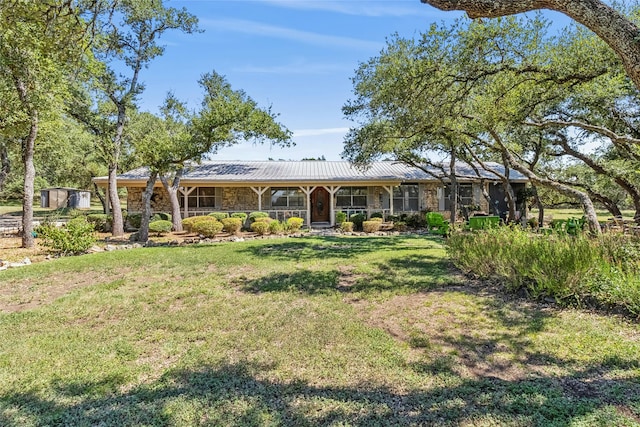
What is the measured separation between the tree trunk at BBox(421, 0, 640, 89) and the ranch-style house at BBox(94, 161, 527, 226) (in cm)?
1507

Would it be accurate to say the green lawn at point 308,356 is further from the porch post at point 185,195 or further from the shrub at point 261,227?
the porch post at point 185,195

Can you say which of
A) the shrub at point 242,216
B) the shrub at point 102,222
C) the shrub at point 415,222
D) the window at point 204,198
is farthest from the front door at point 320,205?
the shrub at point 102,222

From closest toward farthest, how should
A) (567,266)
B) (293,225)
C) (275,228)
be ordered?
(567,266) → (275,228) → (293,225)

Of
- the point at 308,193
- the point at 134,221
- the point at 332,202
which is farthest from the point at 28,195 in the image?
the point at 332,202

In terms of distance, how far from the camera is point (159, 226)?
15859 millimetres

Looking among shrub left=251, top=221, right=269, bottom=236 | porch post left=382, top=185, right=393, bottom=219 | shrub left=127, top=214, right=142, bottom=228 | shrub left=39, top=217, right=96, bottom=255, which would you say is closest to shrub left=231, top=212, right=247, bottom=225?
shrub left=251, top=221, right=269, bottom=236

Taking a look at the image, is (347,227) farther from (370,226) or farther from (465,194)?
(465,194)

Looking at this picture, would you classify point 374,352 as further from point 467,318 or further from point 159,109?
point 159,109

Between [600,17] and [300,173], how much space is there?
17.6 meters

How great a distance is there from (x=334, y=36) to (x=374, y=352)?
8772 millimetres

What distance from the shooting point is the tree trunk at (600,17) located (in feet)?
9.59

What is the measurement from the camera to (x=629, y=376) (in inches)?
127

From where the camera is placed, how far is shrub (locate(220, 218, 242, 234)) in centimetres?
1597

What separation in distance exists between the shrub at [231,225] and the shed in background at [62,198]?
90.5 ft
